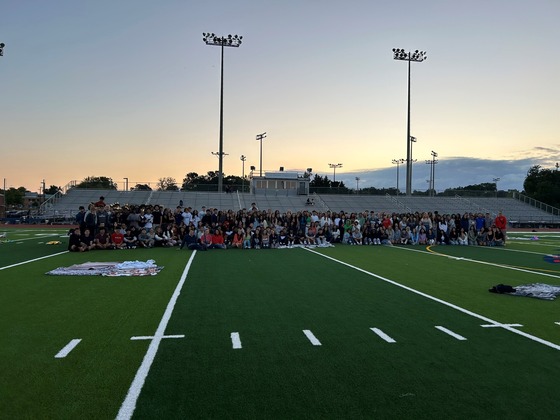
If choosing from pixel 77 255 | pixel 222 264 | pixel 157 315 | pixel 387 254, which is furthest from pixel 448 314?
pixel 77 255

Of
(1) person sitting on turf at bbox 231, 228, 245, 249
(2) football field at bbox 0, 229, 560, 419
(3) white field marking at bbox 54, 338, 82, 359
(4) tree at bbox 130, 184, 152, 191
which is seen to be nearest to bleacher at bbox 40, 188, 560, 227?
(4) tree at bbox 130, 184, 152, 191

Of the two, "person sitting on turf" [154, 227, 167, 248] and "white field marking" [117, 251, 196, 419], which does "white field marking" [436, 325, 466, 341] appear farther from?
"person sitting on turf" [154, 227, 167, 248]

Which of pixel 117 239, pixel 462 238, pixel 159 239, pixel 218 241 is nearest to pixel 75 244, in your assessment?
pixel 117 239

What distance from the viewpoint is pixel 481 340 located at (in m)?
5.66

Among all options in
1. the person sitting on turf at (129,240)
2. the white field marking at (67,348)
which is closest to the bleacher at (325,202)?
the person sitting on turf at (129,240)

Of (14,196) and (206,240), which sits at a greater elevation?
(14,196)

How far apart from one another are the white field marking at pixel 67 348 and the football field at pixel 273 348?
0.03m

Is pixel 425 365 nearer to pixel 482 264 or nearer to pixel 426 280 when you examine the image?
pixel 426 280

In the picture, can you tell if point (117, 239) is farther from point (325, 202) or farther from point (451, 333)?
point (325, 202)

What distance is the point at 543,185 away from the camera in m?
81.5

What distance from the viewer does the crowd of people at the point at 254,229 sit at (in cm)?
1706

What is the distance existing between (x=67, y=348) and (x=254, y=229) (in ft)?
45.4

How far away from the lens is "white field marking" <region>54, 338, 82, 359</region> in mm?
4903

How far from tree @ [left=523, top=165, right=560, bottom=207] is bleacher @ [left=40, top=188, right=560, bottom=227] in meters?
27.2
